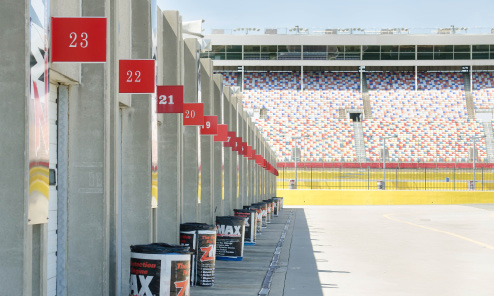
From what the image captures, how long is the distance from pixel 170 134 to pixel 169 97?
5.79 ft

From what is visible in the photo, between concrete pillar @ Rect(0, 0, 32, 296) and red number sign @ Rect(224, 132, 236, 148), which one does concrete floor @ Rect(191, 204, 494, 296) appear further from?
concrete pillar @ Rect(0, 0, 32, 296)

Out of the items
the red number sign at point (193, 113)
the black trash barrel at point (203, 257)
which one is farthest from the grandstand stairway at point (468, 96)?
the black trash barrel at point (203, 257)

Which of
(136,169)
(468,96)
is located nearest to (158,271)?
(136,169)

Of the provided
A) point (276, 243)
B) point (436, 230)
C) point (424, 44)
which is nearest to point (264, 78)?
point (424, 44)

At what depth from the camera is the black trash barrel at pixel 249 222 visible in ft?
60.6

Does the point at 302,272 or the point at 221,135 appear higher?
the point at 221,135

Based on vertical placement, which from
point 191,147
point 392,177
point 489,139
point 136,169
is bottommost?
point 392,177

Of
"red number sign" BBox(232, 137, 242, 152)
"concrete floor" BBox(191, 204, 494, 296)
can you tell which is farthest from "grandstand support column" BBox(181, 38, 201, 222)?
"red number sign" BBox(232, 137, 242, 152)

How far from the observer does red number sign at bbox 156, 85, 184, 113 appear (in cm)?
1101

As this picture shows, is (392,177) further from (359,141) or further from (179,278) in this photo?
(179,278)

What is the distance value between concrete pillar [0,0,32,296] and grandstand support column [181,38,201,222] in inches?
340

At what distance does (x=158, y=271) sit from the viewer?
7.79 metres

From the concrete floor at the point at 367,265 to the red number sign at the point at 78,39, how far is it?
4.75m

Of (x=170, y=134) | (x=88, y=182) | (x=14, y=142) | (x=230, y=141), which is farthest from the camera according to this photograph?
(x=230, y=141)
